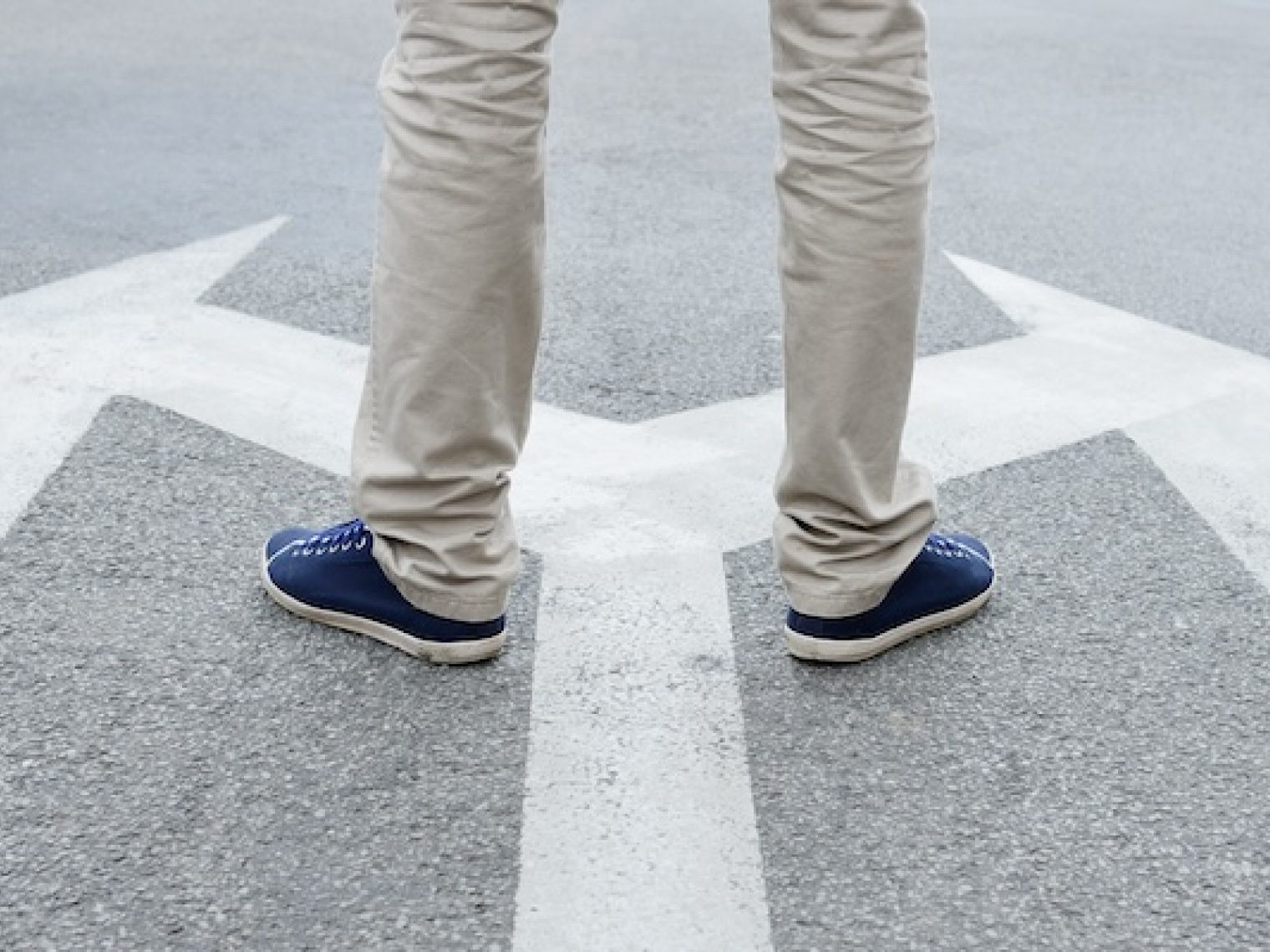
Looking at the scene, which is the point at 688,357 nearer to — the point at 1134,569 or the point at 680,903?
the point at 1134,569

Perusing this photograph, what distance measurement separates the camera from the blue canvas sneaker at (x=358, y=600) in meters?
2.47

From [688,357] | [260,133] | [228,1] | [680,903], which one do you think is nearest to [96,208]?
[260,133]

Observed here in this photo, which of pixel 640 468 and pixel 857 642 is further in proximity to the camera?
pixel 640 468

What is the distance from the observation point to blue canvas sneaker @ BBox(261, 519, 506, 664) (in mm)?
2469

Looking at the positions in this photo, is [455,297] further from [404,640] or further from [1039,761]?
[1039,761]

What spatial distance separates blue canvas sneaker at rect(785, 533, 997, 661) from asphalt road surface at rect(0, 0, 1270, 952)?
30mm

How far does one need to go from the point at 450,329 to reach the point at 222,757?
52cm

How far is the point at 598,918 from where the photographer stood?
77.2 inches

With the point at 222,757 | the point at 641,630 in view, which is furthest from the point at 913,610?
the point at 222,757

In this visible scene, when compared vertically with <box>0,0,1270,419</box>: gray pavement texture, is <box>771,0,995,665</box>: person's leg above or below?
above

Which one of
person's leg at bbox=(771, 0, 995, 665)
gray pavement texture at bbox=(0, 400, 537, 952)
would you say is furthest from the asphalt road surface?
person's leg at bbox=(771, 0, 995, 665)

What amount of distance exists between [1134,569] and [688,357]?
45.0 inches

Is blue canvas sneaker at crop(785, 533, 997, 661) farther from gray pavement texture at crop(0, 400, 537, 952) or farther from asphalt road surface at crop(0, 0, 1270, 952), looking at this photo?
gray pavement texture at crop(0, 400, 537, 952)

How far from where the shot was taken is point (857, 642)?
2533 millimetres
